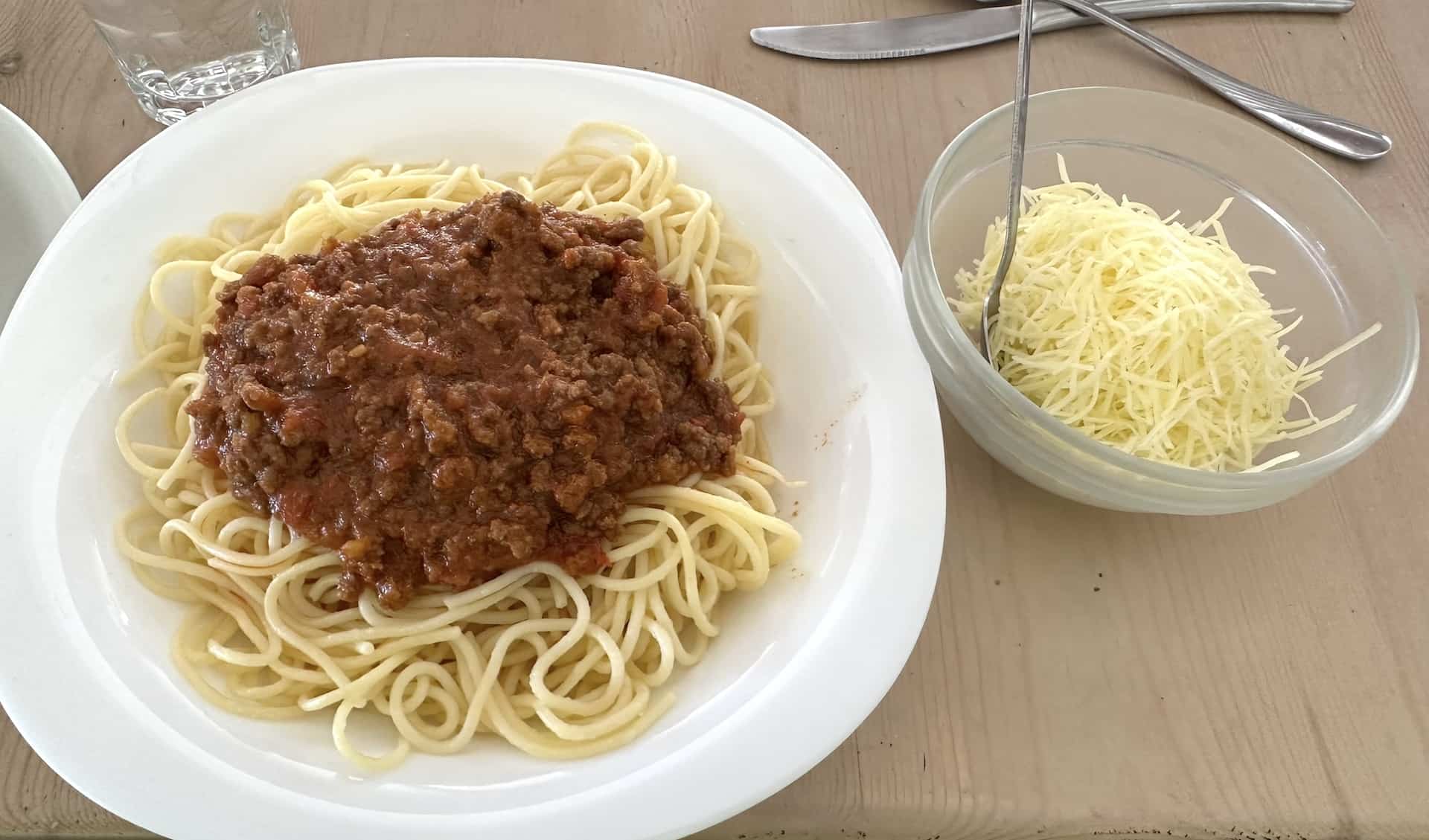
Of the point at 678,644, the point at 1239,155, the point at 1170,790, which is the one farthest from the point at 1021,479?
the point at 1239,155

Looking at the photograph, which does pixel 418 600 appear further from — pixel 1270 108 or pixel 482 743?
pixel 1270 108

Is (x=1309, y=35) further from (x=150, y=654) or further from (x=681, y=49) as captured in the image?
(x=150, y=654)

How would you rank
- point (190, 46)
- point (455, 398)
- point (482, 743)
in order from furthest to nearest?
1. point (190, 46)
2. point (455, 398)
3. point (482, 743)

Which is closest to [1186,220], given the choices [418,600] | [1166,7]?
[1166,7]

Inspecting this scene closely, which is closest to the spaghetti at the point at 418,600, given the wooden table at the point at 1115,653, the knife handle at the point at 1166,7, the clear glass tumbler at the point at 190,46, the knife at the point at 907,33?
the wooden table at the point at 1115,653

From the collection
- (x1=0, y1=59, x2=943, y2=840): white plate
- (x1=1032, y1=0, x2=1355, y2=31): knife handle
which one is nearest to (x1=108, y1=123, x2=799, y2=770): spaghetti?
(x1=0, y1=59, x2=943, y2=840): white plate
